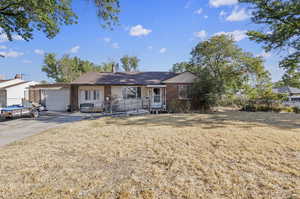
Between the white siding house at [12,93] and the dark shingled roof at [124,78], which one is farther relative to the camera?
the white siding house at [12,93]

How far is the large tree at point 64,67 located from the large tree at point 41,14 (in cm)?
2967

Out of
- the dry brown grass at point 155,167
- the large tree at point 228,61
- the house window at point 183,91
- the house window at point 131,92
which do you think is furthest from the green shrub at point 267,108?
the house window at point 131,92

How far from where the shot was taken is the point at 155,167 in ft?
13.6

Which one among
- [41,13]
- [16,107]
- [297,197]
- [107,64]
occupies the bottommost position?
[297,197]

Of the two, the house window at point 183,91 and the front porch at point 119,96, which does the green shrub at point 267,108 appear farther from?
the front porch at point 119,96

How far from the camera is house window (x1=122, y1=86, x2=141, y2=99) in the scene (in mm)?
17269

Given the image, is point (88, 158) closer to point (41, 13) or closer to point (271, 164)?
point (271, 164)

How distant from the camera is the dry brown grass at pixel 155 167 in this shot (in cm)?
308

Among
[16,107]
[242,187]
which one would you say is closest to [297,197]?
[242,187]

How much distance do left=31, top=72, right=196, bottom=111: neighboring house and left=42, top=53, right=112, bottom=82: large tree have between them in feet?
76.7

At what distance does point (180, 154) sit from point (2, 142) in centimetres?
728

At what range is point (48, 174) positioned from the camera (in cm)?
380

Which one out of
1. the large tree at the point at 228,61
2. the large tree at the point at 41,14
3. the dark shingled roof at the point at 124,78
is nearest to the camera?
the large tree at the point at 41,14

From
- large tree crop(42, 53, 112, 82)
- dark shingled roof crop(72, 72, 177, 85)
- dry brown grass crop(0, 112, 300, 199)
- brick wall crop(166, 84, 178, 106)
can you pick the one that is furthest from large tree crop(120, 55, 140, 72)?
dry brown grass crop(0, 112, 300, 199)
